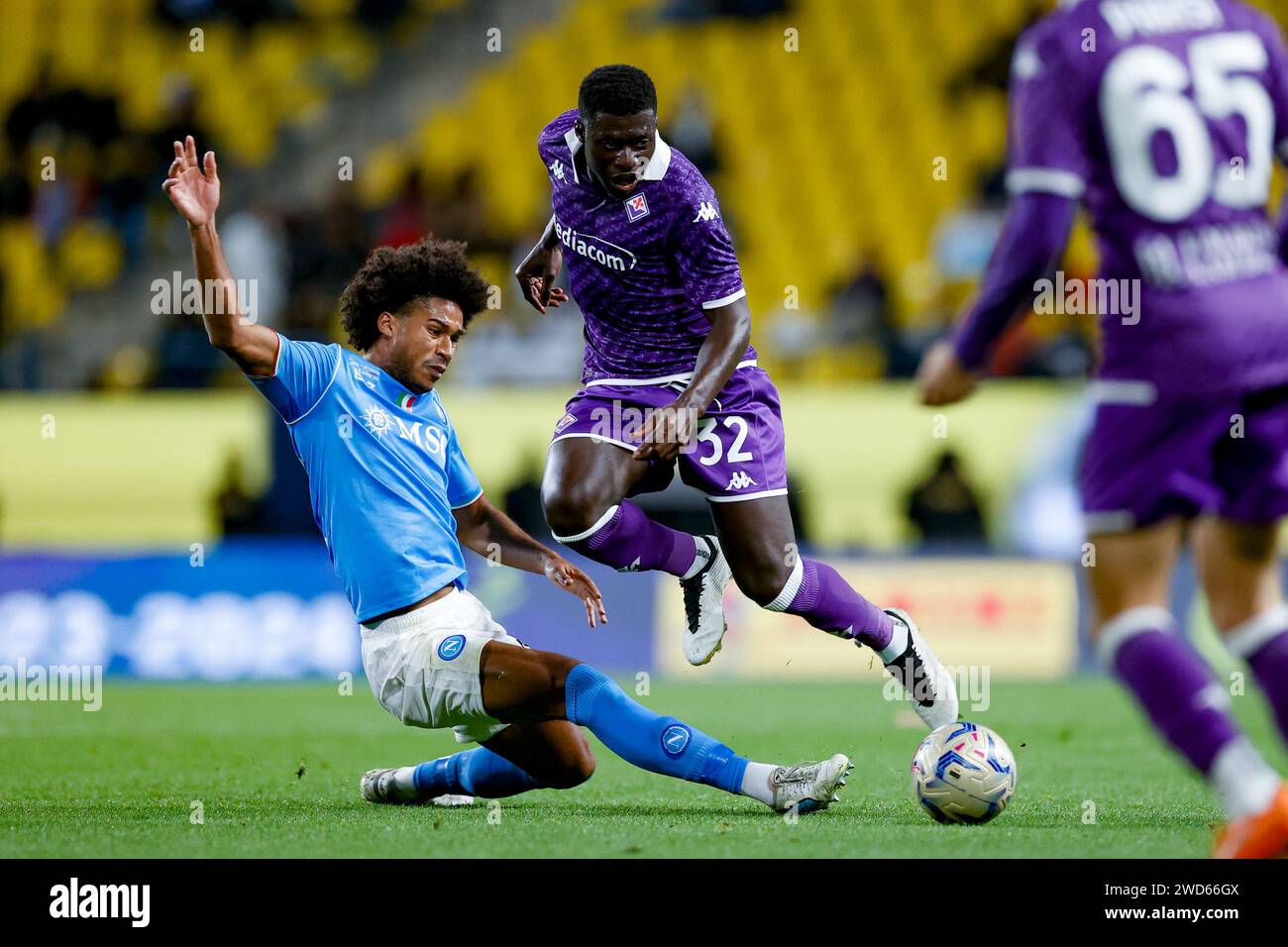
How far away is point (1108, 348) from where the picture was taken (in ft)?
14.2

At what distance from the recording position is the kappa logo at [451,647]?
5410mm

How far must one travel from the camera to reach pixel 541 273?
7020 mm

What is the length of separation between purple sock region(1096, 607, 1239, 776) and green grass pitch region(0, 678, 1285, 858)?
0.79m

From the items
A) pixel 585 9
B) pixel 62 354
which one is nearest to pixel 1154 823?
pixel 62 354

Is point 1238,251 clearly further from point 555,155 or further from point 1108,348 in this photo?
point 555,155

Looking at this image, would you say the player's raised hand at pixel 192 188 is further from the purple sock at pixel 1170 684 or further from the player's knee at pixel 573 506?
the purple sock at pixel 1170 684

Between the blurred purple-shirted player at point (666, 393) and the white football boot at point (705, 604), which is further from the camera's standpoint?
the white football boot at point (705, 604)

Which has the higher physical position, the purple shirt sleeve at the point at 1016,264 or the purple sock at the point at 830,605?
the purple shirt sleeve at the point at 1016,264

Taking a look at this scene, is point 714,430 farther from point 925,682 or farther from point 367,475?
point 367,475

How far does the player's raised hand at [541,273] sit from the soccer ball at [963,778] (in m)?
2.47

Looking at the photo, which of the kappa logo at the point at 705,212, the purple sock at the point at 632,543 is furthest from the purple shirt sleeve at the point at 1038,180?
the purple sock at the point at 632,543

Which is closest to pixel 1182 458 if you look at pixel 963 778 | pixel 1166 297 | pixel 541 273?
pixel 1166 297

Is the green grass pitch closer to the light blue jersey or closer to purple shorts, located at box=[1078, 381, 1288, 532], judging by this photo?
the light blue jersey

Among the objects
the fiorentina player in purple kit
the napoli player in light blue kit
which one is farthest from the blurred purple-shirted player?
the fiorentina player in purple kit
